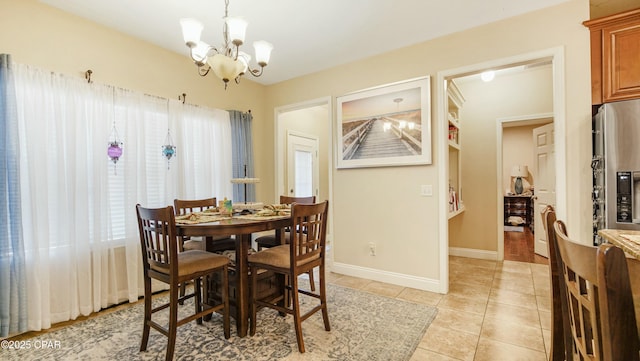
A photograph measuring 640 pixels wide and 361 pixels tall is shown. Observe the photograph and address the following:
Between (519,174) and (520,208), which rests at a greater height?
(519,174)

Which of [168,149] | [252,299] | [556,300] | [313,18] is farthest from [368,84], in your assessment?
[556,300]

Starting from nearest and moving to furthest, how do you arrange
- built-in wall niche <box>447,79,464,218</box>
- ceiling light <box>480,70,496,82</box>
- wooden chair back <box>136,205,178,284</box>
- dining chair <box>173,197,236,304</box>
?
wooden chair back <box>136,205,178,284</box> → dining chair <box>173,197,236,304</box> → ceiling light <box>480,70,496,82</box> → built-in wall niche <box>447,79,464,218</box>

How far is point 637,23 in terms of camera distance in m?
2.05

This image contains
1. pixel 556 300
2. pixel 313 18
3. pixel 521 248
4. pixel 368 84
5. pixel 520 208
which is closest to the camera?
pixel 556 300

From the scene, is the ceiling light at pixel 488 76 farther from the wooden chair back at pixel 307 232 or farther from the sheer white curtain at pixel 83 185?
the sheer white curtain at pixel 83 185

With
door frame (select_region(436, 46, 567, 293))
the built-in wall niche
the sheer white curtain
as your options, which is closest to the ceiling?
door frame (select_region(436, 46, 567, 293))

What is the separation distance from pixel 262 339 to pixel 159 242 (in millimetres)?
1004

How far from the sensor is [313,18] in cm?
263

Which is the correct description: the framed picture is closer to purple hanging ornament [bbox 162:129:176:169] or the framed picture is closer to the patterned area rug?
the patterned area rug

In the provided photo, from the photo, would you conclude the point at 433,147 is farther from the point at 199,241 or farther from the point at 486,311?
the point at 199,241

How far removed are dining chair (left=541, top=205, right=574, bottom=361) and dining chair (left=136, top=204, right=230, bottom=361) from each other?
190 centimetres

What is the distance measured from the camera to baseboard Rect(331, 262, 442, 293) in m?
3.02

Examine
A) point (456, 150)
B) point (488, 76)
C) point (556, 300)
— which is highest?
point (488, 76)

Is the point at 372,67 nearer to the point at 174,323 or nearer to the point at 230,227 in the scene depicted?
the point at 230,227
